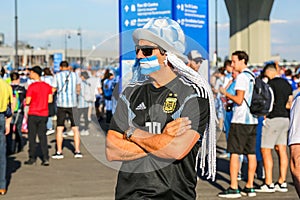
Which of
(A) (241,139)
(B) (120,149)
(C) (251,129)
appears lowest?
(A) (241,139)

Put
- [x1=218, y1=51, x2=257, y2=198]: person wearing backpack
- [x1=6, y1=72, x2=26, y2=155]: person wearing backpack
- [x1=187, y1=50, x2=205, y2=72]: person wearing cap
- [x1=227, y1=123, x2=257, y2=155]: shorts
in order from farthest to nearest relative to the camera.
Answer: [x1=6, y1=72, x2=26, y2=155]: person wearing backpack, [x1=227, y1=123, x2=257, y2=155]: shorts, [x1=218, y1=51, x2=257, y2=198]: person wearing backpack, [x1=187, y1=50, x2=205, y2=72]: person wearing cap

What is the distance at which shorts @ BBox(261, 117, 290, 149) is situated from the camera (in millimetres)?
9836

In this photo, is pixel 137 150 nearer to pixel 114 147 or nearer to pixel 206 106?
pixel 114 147

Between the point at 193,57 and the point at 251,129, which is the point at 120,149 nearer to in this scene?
the point at 193,57

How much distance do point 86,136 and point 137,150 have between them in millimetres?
308

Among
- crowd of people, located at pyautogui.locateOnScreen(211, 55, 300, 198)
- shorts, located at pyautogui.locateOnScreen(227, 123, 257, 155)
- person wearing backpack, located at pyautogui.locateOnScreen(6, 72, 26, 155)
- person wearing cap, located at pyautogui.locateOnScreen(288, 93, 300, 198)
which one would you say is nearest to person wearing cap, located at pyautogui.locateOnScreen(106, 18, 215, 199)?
person wearing cap, located at pyautogui.locateOnScreen(288, 93, 300, 198)

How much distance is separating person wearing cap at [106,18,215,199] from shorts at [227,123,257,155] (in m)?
5.42

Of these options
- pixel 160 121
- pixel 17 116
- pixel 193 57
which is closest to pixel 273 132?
pixel 193 57

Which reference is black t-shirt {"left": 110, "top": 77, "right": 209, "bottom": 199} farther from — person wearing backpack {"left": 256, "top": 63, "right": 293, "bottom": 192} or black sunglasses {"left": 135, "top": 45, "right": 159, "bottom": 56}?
person wearing backpack {"left": 256, "top": 63, "right": 293, "bottom": 192}

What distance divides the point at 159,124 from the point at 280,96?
6777mm

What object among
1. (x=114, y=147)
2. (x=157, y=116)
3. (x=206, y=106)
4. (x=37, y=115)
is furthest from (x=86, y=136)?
(x=37, y=115)

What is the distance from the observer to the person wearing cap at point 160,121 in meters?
3.52

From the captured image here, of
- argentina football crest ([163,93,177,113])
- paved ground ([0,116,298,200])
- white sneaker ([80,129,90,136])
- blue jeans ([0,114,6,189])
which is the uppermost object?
argentina football crest ([163,93,177,113])

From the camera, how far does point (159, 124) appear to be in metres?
3.58
